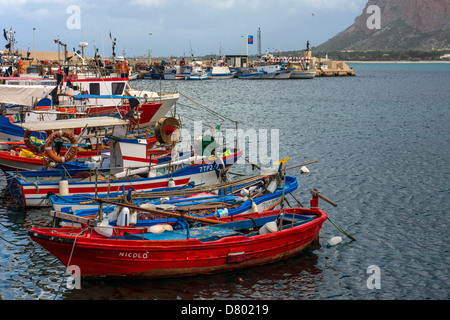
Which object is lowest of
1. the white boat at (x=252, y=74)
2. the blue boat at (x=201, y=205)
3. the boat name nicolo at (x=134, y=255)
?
the boat name nicolo at (x=134, y=255)

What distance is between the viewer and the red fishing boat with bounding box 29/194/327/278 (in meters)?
15.9

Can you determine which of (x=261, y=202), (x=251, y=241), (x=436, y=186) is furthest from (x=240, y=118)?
(x=251, y=241)

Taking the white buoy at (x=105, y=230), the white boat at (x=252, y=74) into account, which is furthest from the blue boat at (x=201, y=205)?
the white boat at (x=252, y=74)

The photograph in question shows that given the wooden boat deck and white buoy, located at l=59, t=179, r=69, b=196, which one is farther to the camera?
white buoy, located at l=59, t=179, r=69, b=196

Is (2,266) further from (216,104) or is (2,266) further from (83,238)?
(216,104)

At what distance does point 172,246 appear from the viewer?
16.2m

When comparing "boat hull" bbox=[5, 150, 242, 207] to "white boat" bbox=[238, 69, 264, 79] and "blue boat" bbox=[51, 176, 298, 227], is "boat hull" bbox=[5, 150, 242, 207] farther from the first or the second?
"white boat" bbox=[238, 69, 264, 79]

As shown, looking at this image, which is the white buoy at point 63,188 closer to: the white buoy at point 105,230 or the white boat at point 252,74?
the white buoy at point 105,230

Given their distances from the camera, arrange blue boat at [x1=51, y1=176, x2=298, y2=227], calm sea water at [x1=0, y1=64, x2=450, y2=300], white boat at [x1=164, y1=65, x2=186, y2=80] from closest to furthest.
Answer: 1. calm sea water at [x1=0, y1=64, x2=450, y2=300]
2. blue boat at [x1=51, y1=176, x2=298, y2=227]
3. white boat at [x1=164, y1=65, x2=186, y2=80]

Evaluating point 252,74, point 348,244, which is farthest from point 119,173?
point 252,74

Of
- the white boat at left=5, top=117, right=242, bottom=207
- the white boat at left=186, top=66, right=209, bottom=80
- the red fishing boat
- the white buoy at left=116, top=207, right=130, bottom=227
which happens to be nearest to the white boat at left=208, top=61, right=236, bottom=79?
the white boat at left=186, top=66, right=209, bottom=80

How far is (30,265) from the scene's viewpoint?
17656 millimetres

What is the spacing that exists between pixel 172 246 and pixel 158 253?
0.49 metres

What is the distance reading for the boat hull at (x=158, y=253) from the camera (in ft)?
51.8
